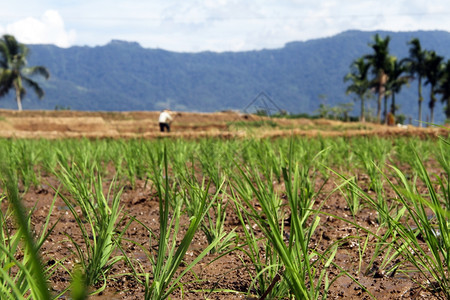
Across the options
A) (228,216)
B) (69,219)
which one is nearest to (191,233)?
(228,216)

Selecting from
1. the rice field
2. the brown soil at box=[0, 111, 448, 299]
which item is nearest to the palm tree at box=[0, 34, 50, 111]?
the brown soil at box=[0, 111, 448, 299]

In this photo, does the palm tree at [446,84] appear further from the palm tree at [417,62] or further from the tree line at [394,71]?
the palm tree at [417,62]

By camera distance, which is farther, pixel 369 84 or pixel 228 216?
pixel 369 84

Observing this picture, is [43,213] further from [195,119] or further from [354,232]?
[195,119]

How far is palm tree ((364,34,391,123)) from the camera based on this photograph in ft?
160

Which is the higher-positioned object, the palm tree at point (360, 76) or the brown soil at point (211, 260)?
the palm tree at point (360, 76)

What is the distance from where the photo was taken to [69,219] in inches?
105

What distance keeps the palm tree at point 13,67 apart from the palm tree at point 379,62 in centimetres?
3560

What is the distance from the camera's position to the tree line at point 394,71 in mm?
49250

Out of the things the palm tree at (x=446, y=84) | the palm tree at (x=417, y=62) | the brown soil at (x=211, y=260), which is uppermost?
the palm tree at (x=417, y=62)

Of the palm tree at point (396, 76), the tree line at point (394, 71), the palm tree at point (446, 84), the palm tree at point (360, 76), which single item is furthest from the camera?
the palm tree at point (446, 84)

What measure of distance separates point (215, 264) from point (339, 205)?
1424mm

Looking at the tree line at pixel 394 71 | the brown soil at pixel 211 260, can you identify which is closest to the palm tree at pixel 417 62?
the tree line at pixel 394 71

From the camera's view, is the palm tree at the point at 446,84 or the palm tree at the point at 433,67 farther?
the palm tree at the point at 446,84
